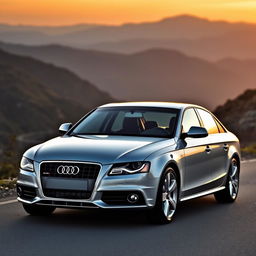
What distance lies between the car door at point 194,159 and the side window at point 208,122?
294mm

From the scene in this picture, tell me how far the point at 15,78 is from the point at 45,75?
33.9 m

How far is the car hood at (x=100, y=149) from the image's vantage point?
9.44m

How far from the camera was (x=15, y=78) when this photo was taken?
154000 mm

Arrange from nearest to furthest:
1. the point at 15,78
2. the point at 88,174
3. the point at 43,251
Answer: the point at 43,251 < the point at 88,174 < the point at 15,78

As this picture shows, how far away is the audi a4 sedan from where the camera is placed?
9.37 metres

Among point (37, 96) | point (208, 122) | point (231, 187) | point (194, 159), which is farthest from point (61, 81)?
point (194, 159)

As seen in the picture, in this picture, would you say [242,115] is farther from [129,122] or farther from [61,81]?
[61,81]

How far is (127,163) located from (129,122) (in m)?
1.64

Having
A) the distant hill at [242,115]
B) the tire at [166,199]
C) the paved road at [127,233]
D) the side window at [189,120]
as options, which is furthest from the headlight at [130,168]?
the distant hill at [242,115]

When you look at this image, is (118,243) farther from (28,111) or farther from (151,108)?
(28,111)

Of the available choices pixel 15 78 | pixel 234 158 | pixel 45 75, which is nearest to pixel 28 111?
pixel 15 78

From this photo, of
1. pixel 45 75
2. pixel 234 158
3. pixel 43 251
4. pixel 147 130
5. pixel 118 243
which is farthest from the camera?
pixel 45 75

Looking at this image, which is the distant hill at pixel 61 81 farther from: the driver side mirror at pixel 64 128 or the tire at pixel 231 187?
the driver side mirror at pixel 64 128

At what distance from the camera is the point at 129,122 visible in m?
11.0
